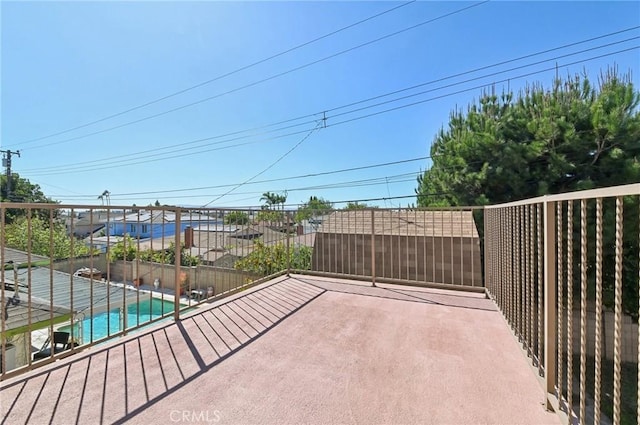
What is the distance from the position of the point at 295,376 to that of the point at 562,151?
26.0ft

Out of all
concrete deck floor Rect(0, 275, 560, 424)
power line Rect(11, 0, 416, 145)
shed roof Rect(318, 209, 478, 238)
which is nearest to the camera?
concrete deck floor Rect(0, 275, 560, 424)

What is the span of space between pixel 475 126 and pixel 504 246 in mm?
6841

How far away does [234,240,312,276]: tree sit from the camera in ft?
14.1

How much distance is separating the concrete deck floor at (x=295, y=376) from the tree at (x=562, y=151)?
5235 mm

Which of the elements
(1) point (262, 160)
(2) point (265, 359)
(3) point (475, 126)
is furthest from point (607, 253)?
(1) point (262, 160)

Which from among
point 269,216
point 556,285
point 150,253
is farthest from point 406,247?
point 150,253

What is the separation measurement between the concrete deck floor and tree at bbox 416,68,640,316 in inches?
206

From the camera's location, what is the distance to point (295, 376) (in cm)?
182

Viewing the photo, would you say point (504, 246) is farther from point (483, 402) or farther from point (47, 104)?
point (47, 104)

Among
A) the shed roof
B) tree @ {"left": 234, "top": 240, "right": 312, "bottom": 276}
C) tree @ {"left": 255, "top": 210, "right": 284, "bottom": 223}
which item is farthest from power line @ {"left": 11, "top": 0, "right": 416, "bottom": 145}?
tree @ {"left": 234, "top": 240, "right": 312, "bottom": 276}

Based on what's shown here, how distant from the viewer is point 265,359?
2.03 meters

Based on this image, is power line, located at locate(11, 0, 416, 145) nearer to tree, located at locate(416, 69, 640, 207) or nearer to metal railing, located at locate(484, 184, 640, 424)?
tree, located at locate(416, 69, 640, 207)

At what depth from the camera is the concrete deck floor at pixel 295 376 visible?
1.48 meters

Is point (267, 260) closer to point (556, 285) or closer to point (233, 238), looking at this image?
point (233, 238)
